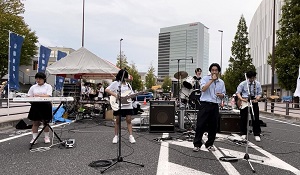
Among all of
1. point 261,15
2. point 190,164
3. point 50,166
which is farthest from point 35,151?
point 261,15

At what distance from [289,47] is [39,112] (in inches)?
870

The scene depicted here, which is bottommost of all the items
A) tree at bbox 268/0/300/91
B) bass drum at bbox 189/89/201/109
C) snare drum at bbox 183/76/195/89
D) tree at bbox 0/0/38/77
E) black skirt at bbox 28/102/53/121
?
black skirt at bbox 28/102/53/121

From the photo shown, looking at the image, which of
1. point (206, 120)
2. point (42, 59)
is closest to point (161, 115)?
point (206, 120)

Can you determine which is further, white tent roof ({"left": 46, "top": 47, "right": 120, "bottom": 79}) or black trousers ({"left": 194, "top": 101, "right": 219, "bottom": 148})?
white tent roof ({"left": 46, "top": 47, "right": 120, "bottom": 79})

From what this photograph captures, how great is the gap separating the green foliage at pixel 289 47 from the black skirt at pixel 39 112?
21.2 metres

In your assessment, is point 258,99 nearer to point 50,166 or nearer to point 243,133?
point 243,133

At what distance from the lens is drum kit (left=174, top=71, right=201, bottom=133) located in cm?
847

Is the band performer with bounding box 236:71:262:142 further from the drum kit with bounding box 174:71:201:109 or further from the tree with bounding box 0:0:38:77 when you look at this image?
the tree with bounding box 0:0:38:77

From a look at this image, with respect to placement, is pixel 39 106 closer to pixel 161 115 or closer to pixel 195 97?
pixel 161 115

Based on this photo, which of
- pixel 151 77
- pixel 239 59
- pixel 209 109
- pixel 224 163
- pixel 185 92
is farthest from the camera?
pixel 151 77

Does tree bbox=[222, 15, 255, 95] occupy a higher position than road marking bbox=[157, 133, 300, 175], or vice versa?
tree bbox=[222, 15, 255, 95]

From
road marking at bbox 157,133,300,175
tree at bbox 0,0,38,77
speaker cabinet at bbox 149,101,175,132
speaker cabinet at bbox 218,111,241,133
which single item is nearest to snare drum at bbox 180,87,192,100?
speaker cabinet at bbox 149,101,175,132

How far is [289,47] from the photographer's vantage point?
22453 millimetres

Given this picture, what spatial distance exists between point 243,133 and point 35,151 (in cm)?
514
